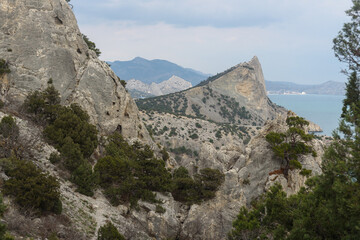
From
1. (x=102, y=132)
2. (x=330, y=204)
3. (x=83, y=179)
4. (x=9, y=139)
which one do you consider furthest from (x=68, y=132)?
(x=330, y=204)

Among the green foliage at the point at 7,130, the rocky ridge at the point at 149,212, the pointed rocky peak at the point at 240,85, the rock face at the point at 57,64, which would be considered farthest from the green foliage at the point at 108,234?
the pointed rocky peak at the point at 240,85

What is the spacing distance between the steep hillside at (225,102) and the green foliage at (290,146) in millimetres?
86403

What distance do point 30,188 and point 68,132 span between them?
1236cm

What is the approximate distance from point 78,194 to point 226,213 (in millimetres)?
13139

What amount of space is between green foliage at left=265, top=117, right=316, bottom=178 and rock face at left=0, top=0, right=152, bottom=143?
19639 millimetres

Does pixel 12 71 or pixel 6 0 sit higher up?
pixel 6 0

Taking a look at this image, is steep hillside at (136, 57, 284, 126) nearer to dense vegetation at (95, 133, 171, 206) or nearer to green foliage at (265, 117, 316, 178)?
green foliage at (265, 117, 316, 178)

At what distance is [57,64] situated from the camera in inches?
1414

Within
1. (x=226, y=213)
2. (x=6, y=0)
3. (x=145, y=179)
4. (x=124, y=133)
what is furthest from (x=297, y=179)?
(x=6, y=0)

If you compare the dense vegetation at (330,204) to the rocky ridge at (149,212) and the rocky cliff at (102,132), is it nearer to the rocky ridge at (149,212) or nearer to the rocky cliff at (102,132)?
the rocky ridge at (149,212)

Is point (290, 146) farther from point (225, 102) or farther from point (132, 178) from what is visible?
point (225, 102)

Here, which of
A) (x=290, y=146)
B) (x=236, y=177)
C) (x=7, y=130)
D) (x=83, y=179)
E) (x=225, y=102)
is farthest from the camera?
(x=225, y=102)

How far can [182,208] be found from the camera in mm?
26047

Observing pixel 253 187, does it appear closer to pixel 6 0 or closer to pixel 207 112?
pixel 6 0
